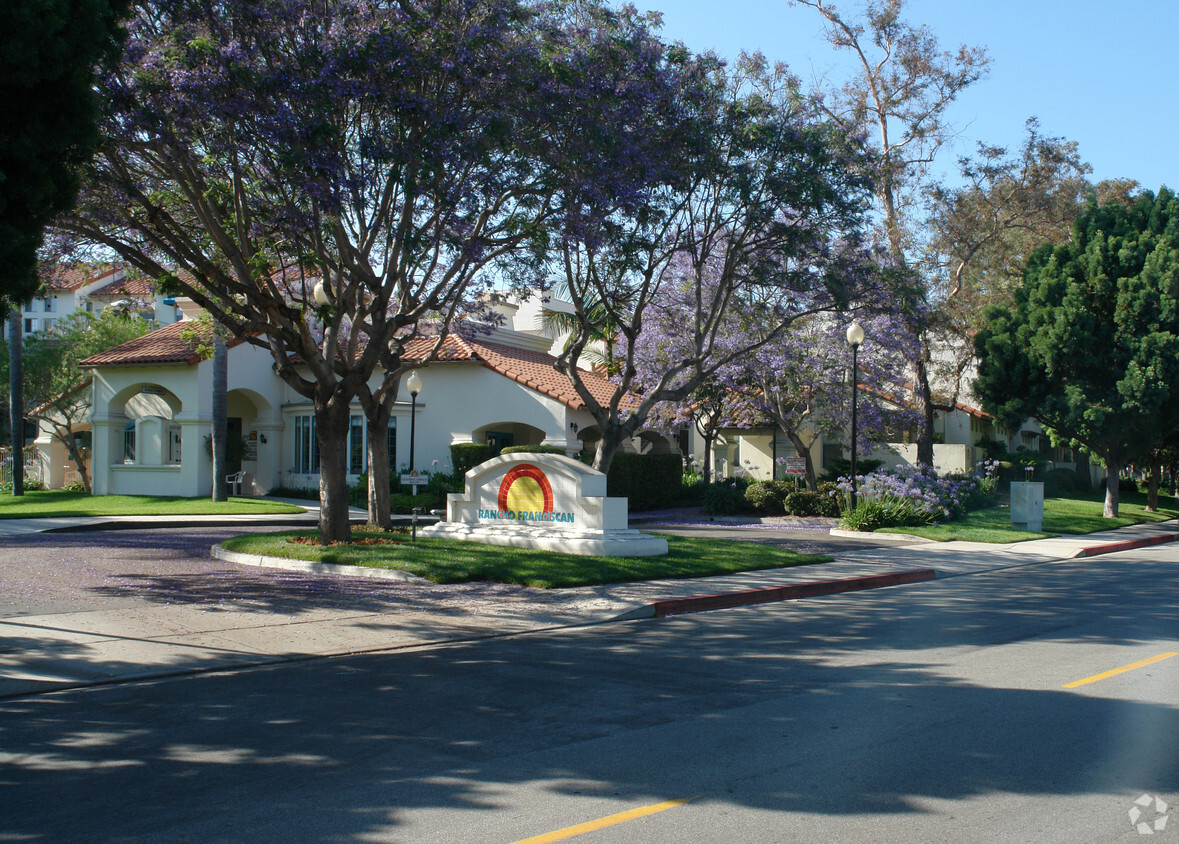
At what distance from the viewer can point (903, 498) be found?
23.8 metres

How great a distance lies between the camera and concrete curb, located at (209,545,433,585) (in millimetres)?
13953

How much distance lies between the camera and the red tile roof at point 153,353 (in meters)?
28.8

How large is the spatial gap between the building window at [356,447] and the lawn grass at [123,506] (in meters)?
3.49

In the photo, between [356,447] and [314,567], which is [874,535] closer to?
[314,567]

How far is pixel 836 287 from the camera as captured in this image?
61.4 feet

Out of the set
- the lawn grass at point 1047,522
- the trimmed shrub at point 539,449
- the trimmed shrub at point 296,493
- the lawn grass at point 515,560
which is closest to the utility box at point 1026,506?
the lawn grass at point 1047,522

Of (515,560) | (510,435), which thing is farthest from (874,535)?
(510,435)

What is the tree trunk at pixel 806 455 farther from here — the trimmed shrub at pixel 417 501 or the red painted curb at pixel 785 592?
the red painted curb at pixel 785 592

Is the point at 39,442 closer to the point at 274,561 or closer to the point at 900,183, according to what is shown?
the point at 274,561

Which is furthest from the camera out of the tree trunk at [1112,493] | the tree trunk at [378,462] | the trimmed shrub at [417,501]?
the tree trunk at [1112,493]

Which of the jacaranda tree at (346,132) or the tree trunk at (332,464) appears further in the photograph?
the tree trunk at (332,464)

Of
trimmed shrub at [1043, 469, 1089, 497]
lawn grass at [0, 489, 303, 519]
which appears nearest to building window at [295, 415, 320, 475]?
lawn grass at [0, 489, 303, 519]

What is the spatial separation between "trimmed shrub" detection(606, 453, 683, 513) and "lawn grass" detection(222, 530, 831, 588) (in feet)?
43.0

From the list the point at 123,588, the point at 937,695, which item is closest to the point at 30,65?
the point at 123,588
